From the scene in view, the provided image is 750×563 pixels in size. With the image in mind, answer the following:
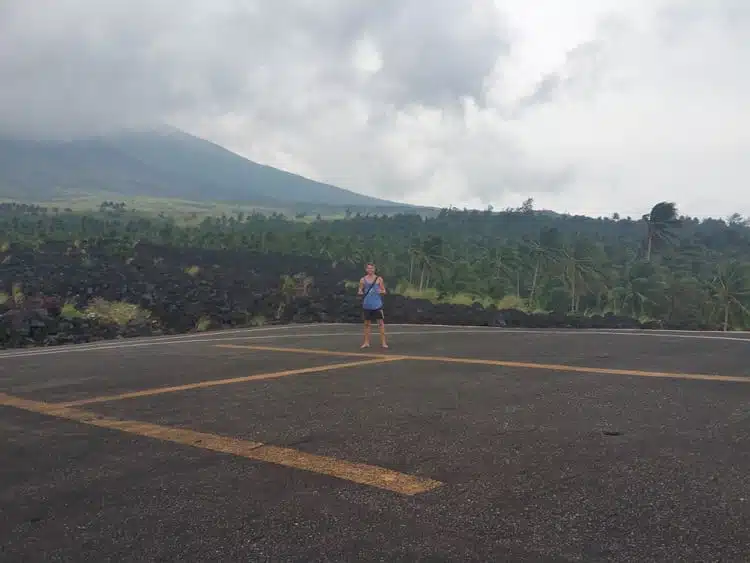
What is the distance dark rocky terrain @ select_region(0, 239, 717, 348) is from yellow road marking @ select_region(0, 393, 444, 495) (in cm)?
1257

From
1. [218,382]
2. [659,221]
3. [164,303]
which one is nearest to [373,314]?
[218,382]

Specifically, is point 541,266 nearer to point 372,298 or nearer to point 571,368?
point 372,298

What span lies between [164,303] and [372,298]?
52.2 feet

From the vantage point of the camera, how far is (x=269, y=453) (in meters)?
5.16

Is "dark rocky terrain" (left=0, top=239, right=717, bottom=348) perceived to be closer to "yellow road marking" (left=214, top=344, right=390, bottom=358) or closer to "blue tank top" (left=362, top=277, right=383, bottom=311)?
"yellow road marking" (left=214, top=344, right=390, bottom=358)

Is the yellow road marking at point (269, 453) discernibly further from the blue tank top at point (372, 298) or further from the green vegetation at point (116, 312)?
the green vegetation at point (116, 312)

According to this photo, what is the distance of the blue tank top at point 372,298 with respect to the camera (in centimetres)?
1234

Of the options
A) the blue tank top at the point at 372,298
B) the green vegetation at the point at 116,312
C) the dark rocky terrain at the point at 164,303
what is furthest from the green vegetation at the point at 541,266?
the blue tank top at the point at 372,298

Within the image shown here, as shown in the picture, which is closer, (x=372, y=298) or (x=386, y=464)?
(x=386, y=464)

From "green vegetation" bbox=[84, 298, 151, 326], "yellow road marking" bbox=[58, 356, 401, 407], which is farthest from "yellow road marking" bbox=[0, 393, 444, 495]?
"green vegetation" bbox=[84, 298, 151, 326]

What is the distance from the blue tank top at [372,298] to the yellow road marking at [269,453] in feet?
19.9

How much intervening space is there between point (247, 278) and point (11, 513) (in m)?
33.6

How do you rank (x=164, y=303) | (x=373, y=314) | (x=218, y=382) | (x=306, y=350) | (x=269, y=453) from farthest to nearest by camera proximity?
1. (x=164, y=303)
2. (x=373, y=314)
3. (x=306, y=350)
4. (x=218, y=382)
5. (x=269, y=453)

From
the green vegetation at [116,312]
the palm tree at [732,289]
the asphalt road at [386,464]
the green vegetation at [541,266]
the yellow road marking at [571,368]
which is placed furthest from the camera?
the green vegetation at [541,266]
